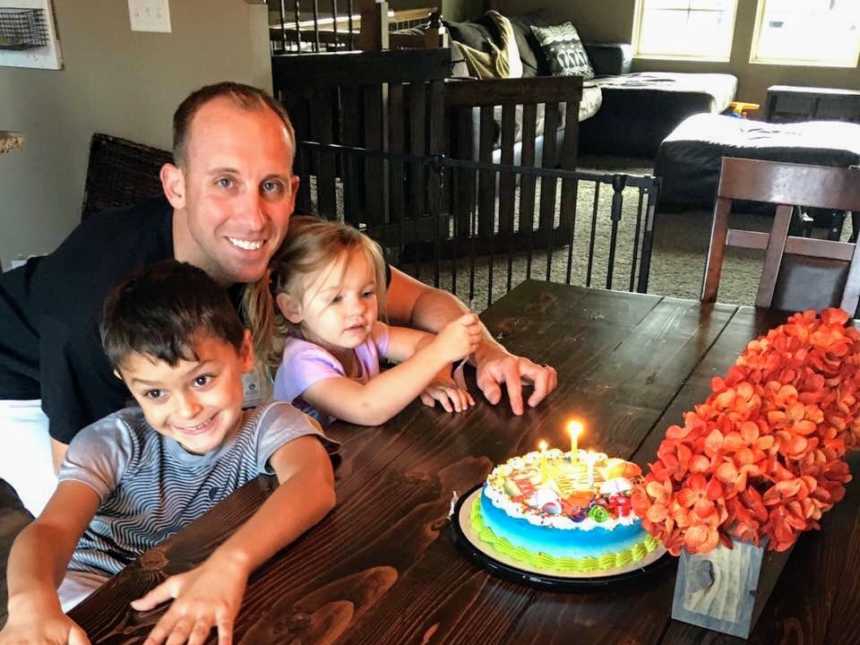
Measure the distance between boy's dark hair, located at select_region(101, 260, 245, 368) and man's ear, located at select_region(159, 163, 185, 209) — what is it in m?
0.26

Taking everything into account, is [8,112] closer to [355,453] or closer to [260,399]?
[260,399]

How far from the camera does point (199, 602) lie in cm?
93

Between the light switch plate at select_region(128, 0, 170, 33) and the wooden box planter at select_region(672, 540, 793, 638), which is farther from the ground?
the light switch plate at select_region(128, 0, 170, 33)

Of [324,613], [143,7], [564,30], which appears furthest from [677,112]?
[324,613]

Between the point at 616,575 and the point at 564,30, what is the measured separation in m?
7.29

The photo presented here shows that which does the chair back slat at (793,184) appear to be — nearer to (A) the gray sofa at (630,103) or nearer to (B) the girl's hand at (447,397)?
(B) the girl's hand at (447,397)

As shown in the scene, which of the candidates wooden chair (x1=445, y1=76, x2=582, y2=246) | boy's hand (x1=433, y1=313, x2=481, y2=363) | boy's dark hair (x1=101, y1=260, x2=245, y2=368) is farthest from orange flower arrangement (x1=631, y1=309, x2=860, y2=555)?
wooden chair (x1=445, y1=76, x2=582, y2=246)

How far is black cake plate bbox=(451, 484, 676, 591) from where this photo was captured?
979mm

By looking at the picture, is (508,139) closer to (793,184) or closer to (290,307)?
(793,184)

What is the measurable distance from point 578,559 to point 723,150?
15.2ft

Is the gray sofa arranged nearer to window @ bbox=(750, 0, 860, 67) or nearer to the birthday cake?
window @ bbox=(750, 0, 860, 67)

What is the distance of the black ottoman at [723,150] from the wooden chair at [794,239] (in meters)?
3.10

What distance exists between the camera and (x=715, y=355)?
1678 mm

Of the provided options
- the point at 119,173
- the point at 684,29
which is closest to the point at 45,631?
the point at 119,173
